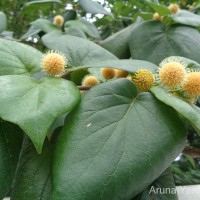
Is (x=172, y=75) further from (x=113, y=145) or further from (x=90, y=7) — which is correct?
(x=90, y=7)

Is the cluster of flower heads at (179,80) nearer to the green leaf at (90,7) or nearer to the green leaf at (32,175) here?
the green leaf at (32,175)

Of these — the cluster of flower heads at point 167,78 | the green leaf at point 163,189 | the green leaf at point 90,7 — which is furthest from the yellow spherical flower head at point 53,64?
the green leaf at point 90,7

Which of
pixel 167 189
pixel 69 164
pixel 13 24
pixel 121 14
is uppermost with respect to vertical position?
pixel 69 164

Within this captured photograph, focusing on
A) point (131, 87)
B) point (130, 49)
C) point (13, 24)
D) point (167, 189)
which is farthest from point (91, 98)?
point (13, 24)

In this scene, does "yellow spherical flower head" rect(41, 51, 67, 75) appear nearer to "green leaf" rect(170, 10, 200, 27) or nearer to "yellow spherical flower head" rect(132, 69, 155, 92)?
"yellow spherical flower head" rect(132, 69, 155, 92)

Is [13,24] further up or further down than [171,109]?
further down

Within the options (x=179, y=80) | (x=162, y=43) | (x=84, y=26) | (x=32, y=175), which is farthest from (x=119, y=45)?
(x=32, y=175)

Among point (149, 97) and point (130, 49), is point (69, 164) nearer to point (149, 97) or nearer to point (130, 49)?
point (149, 97)
